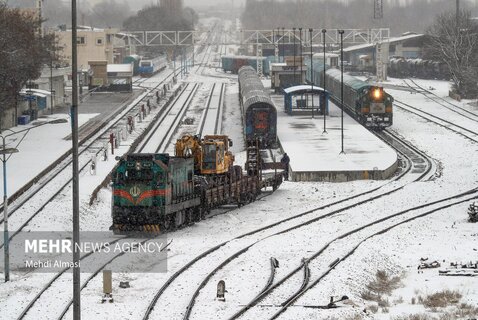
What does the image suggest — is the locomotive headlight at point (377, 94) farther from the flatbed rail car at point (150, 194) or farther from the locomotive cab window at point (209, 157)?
the flatbed rail car at point (150, 194)

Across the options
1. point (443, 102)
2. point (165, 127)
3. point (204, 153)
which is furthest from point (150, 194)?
point (443, 102)

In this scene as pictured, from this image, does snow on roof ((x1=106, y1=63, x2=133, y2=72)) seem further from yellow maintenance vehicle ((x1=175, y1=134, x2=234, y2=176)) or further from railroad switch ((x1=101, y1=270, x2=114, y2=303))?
railroad switch ((x1=101, y1=270, x2=114, y2=303))

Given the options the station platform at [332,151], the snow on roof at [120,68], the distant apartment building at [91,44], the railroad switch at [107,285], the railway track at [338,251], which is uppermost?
the distant apartment building at [91,44]

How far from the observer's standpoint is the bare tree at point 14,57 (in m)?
69.6

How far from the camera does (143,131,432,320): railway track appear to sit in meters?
26.9

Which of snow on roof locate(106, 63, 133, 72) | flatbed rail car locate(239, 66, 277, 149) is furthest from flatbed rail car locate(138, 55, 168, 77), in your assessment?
flatbed rail car locate(239, 66, 277, 149)

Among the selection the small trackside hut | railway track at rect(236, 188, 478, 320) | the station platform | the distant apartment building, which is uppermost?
the distant apartment building

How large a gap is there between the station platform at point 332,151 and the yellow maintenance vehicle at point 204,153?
1077 cm

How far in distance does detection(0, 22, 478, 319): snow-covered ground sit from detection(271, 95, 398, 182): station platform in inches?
49.5

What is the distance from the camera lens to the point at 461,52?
11106 centimetres

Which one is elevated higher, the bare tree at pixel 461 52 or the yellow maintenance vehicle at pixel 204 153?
the bare tree at pixel 461 52

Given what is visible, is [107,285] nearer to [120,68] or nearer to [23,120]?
[23,120]

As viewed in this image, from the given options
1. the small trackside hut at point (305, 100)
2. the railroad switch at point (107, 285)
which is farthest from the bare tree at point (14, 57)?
the railroad switch at point (107, 285)

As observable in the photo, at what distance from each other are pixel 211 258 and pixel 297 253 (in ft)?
9.99
